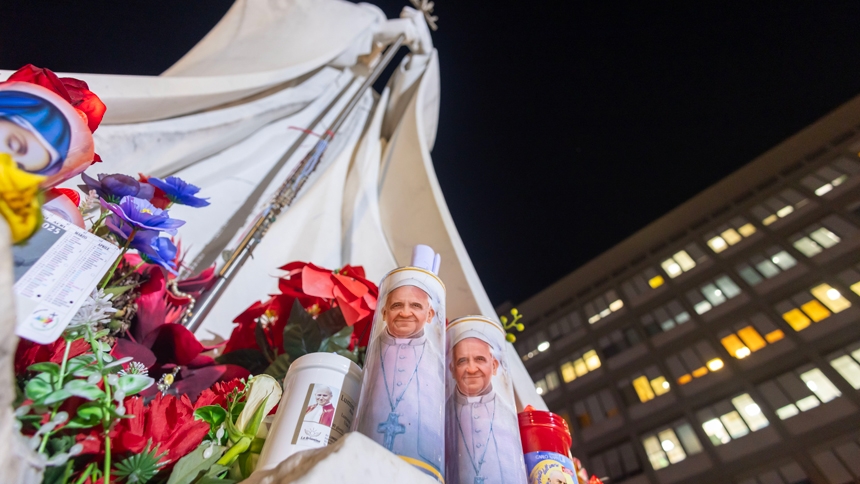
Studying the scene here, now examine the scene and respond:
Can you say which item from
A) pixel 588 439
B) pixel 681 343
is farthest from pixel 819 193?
pixel 588 439

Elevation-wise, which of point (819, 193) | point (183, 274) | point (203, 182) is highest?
point (819, 193)

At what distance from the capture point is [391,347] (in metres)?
0.36

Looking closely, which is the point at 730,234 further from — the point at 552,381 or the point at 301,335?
the point at 301,335

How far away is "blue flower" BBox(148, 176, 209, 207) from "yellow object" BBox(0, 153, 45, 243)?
0.24 m

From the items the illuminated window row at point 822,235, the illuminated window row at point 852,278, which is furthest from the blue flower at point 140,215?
the illuminated window row at point 822,235

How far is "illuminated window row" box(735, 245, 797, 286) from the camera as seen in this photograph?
5949 mm

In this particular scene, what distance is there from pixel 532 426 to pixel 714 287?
7.78 m

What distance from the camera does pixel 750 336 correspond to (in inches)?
226

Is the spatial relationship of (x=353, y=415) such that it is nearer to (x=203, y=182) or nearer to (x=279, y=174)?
(x=203, y=182)

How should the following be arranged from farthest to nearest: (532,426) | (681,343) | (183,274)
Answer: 1. (681,343)
2. (183,274)
3. (532,426)

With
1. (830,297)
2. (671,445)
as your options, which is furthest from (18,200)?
(830,297)

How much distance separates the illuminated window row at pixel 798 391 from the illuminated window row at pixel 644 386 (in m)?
1.30

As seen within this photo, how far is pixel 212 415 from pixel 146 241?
0.18m

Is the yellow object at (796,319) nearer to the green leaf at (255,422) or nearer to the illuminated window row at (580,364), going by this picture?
the illuminated window row at (580,364)
